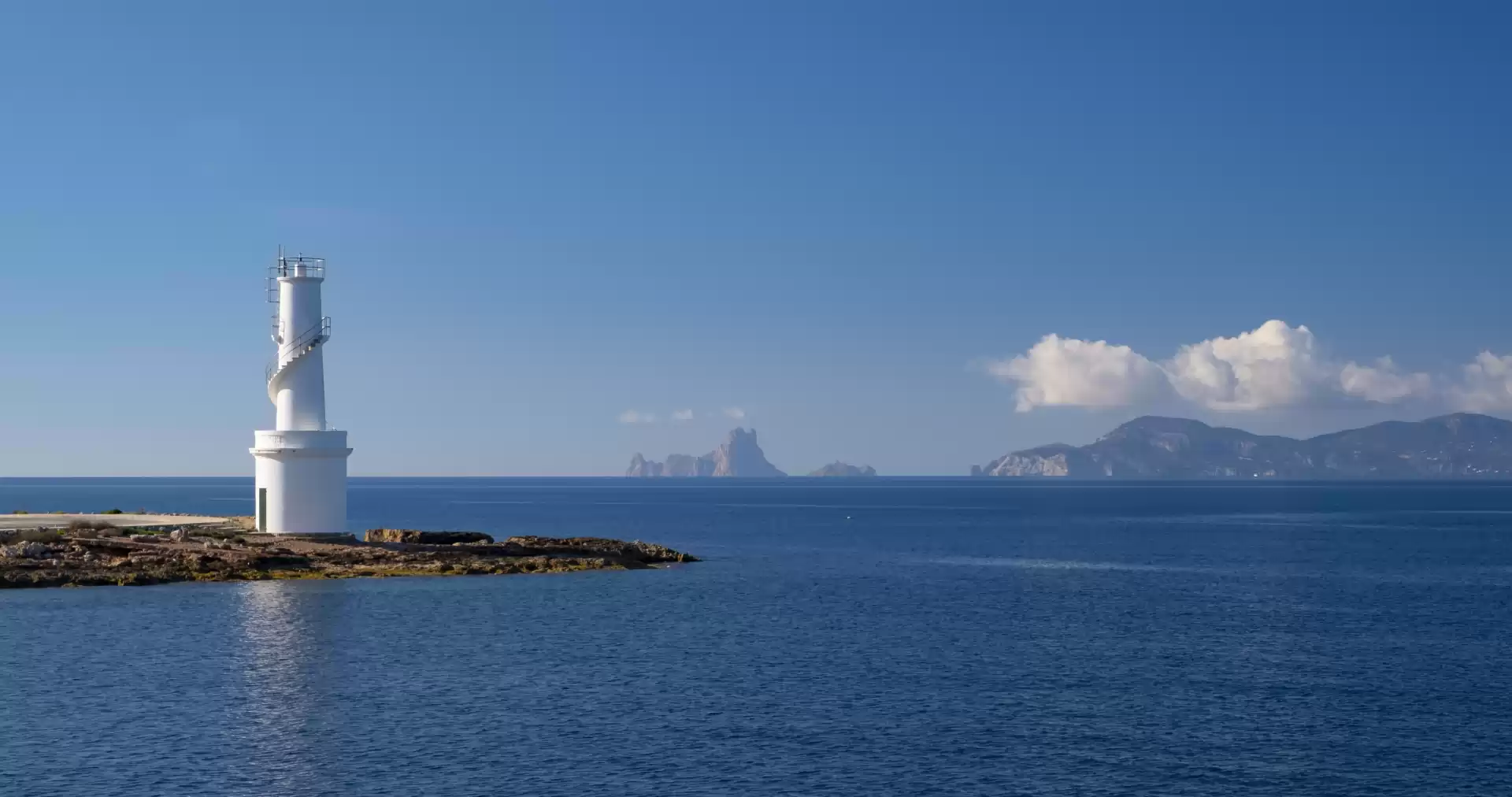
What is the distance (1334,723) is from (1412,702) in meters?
4.84

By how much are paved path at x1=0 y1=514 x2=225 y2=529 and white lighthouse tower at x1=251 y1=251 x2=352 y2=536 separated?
2071cm

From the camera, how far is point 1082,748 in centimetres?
3625

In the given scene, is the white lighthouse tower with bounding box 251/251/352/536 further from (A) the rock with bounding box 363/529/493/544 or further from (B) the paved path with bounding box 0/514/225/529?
(B) the paved path with bounding box 0/514/225/529

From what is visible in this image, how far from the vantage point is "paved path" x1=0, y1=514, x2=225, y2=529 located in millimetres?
94688

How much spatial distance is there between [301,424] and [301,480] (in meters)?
3.37

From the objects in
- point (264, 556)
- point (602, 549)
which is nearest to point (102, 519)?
point (264, 556)

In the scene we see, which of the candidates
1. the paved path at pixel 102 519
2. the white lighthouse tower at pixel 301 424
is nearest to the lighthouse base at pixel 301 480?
the white lighthouse tower at pixel 301 424

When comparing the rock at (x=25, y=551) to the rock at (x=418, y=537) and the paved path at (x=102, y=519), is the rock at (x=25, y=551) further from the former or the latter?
the rock at (x=418, y=537)

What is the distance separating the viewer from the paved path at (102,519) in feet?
311

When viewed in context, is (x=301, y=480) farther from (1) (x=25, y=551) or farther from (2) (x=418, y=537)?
(1) (x=25, y=551)

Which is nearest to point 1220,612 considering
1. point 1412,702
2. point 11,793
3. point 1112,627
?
point 1112,627

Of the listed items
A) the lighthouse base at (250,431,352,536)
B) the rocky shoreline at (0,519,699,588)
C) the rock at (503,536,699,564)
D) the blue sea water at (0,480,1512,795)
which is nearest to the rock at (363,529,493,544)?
the rocky shoreline at (0,519,699,588)

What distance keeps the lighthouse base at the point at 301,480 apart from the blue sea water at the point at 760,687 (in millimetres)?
8014

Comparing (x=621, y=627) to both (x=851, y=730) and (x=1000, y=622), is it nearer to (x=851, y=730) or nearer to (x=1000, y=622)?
(x=1000, y=622)
